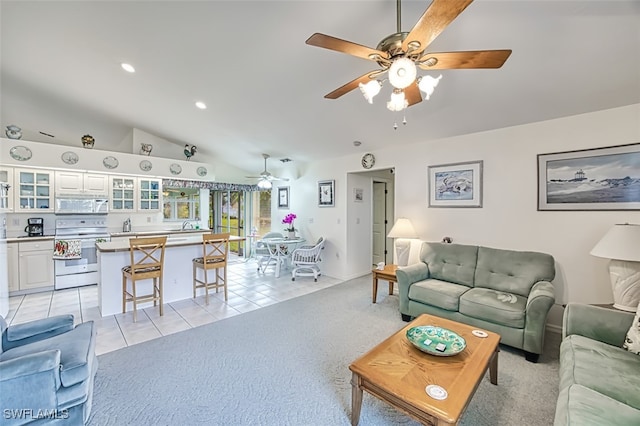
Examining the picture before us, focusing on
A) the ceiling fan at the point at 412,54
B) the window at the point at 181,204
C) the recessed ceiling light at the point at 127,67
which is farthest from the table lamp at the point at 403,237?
the window at the point at 181,204

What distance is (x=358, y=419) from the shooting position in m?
1.76

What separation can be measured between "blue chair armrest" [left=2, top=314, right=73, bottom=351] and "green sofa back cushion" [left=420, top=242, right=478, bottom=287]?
3.83 m

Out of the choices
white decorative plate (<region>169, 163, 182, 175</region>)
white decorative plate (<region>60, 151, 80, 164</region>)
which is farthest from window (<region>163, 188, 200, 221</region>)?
white decorative plate (<region>60, 151, 80, 164</region>)

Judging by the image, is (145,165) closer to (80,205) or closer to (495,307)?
(80,205)

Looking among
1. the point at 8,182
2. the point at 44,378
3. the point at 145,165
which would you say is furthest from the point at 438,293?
the point at 8,182

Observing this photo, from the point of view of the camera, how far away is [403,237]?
4.20 meters

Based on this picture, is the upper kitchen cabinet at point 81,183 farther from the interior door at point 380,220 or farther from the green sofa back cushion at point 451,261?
the green sofa back cushion at point 451,261

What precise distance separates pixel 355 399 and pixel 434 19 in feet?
7.27

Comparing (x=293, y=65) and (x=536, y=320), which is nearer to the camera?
(x=536, y=320)

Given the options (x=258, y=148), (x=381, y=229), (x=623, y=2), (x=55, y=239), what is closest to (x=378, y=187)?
(x=381, y=229)

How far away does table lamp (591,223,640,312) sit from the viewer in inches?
88.9

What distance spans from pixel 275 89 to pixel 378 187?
3696 mm

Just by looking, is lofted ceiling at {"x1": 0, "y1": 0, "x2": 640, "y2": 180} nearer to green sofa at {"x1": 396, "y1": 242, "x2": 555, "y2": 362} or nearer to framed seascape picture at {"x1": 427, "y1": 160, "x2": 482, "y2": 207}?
framed seascape picture at {"x1": 427, "y1": 160, "x2": 482, "y2": 207}

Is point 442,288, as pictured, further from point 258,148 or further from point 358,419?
point 258,148
